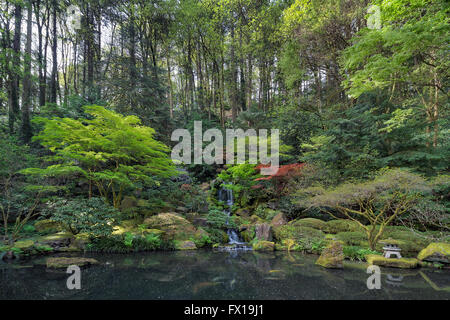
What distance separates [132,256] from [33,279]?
8.57ft

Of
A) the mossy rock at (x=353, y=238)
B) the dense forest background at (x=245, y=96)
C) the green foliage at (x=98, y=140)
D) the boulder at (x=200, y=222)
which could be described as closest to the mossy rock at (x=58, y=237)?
the dense forest background at (x=245, y=96)

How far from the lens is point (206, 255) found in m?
7.47

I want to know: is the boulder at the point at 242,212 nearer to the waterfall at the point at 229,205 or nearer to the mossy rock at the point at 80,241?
the waterfall at the point at 229,205

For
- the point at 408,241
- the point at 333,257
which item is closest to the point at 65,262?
the point at 333,257

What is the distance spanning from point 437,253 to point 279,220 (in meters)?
5.11

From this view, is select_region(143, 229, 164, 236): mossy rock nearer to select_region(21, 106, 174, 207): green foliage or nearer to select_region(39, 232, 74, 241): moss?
select_region(21, 106, 174, 207): green foliage

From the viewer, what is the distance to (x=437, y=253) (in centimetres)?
619

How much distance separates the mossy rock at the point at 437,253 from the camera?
6109mm

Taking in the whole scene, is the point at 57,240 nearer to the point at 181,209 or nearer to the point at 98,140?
the point at 98,140

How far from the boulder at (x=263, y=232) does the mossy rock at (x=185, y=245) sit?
2599 millimetres

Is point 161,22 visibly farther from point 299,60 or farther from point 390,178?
point 390,178

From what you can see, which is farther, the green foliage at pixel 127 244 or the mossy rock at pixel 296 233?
the mossy rock at pixel 296 233

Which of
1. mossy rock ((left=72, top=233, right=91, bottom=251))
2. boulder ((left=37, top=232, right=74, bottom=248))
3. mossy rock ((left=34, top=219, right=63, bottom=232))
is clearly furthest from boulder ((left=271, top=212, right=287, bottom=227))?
mossy rock ((left=34, top=219, right=63, bottom=232))
